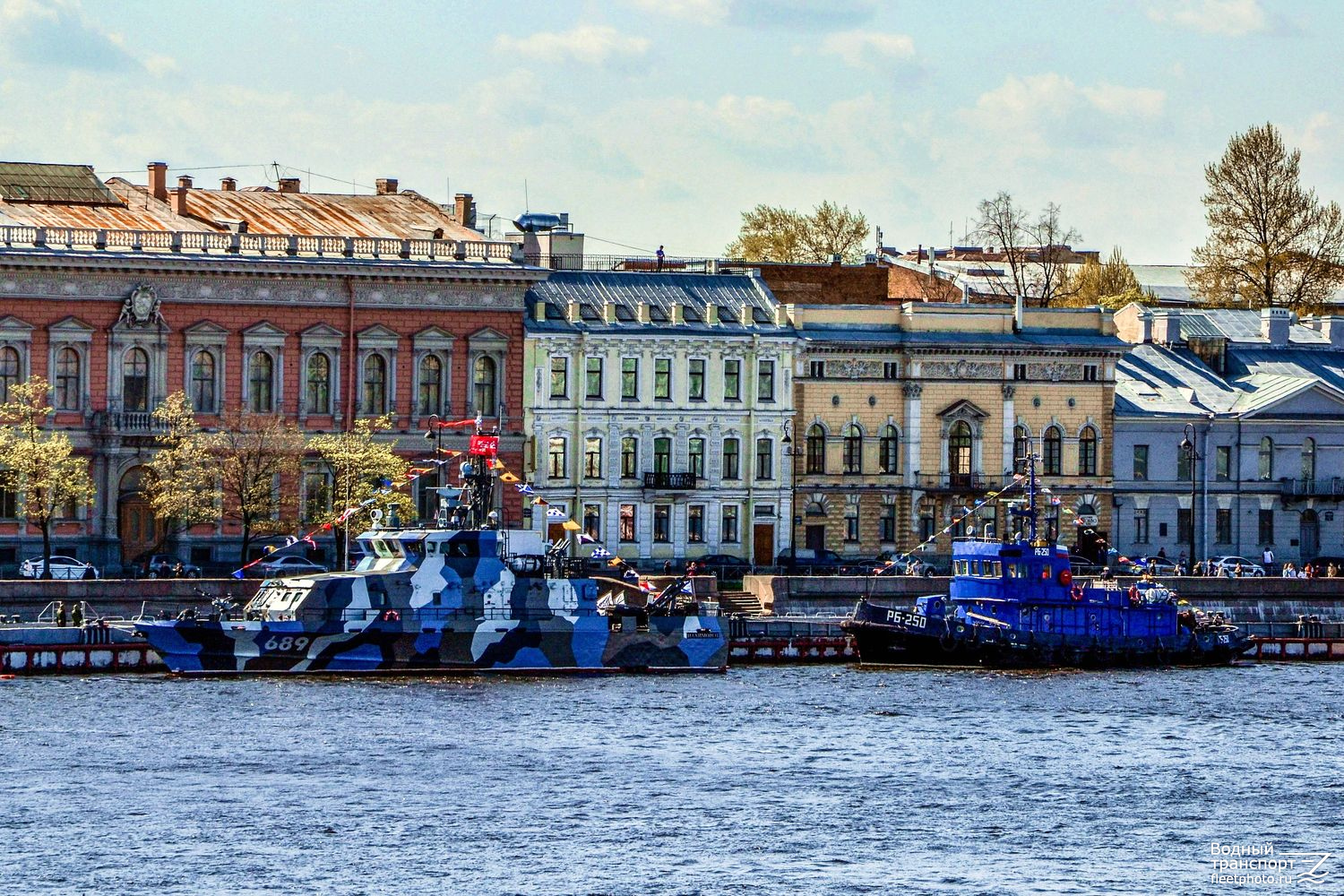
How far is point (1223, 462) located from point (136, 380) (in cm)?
3666

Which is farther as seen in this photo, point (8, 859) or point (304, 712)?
point (304, 712)

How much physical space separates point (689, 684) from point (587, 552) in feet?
71.1

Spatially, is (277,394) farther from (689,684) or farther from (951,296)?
(951,296)

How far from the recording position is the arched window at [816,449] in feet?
356

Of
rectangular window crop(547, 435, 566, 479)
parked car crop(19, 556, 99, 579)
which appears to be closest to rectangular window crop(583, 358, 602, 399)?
rectangular window crop(547, 435, 566, 479)

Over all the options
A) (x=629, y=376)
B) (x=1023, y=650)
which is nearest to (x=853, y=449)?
(x=629, y=376)

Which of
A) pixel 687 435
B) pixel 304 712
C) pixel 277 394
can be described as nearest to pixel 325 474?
pixel 277 394

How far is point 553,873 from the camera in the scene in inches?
2184

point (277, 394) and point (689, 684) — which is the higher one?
point (277, 394)

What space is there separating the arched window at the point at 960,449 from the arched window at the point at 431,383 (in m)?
17.4

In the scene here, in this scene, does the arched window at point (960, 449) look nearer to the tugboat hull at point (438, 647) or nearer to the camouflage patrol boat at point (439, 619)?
the tugboat hull at point (438, 647)

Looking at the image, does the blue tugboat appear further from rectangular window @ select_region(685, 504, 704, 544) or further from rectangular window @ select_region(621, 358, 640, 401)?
rectangular window @ select_region(621, 358, 640, 401)

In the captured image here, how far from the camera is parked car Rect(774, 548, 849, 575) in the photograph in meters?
104

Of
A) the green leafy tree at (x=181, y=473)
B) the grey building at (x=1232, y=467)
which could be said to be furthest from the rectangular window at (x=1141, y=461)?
the green leafy tree at (x=181, y=473)
